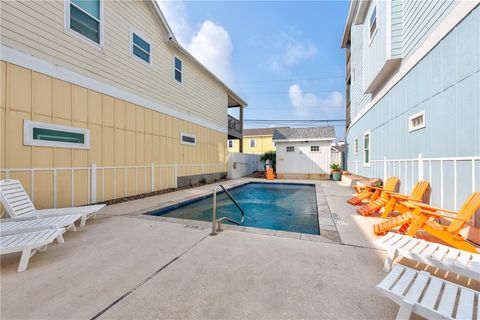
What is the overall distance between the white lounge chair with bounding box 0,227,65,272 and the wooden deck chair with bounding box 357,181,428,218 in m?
5.86

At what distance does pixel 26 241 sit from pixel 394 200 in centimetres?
638

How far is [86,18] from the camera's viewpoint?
571 centimetres

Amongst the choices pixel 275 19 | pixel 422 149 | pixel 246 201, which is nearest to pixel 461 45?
pixel 422 149

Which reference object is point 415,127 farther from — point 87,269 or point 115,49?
point 115,49

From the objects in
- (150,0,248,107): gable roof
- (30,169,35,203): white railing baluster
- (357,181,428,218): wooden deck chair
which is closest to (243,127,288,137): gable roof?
(150,0,248,107): gable roof

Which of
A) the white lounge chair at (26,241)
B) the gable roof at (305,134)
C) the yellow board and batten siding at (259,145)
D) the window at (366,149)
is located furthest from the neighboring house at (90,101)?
the yellow board and batten siding at (259,145)

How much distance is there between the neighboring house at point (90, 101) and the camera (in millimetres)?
4367

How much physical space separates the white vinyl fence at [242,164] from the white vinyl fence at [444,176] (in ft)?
33.9

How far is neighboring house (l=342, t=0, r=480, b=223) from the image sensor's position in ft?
10.4

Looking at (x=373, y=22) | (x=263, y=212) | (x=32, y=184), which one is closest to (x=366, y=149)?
(x=373, y=22)

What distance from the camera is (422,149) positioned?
452 cm

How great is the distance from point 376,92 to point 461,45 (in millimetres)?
4939

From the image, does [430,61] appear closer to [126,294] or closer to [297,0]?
[126,294]

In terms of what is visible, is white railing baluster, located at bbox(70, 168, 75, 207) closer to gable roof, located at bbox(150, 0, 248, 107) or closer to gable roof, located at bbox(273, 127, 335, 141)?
gable roof, located at bbox(150, 0, 248, 107)
